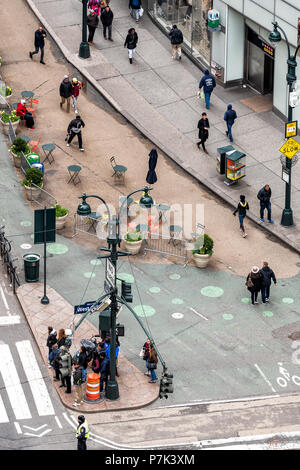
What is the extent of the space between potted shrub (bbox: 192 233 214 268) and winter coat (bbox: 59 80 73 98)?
11764mm

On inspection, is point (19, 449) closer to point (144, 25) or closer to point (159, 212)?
point (159, 212)

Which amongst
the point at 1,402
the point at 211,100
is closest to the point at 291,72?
the point at 211,100

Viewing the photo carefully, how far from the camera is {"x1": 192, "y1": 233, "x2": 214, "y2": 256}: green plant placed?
1770 inches

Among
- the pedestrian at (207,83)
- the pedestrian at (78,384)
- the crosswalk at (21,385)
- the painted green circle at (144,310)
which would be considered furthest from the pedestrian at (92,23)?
the pedestrian at (78,384)

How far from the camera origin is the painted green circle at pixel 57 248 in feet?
151

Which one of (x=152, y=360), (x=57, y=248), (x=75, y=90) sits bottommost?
(x=152, y=360)

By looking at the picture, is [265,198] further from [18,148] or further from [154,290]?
[18,148]

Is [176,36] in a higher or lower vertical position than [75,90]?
higher

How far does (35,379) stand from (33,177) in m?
10.9

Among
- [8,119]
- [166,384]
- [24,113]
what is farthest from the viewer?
[24,113]

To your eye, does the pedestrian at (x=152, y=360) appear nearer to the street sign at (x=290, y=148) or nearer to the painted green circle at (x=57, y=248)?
the painted green circle at (x=57, y=248)

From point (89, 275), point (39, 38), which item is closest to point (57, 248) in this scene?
point (89, 275)

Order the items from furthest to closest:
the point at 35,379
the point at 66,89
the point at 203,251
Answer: the point at 66,89
the point at 203,251
the point at 35,379

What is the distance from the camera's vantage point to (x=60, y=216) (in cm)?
4691
